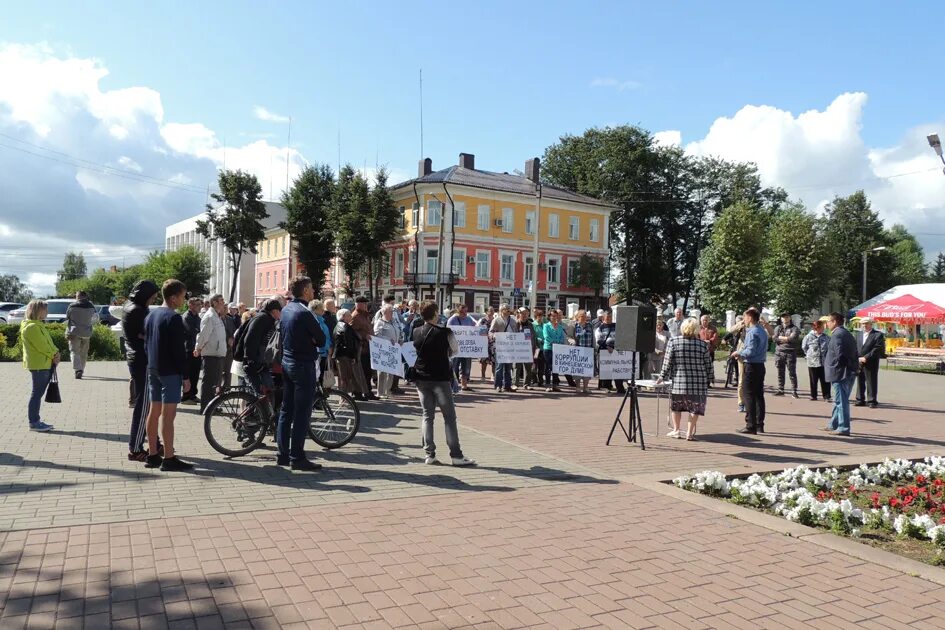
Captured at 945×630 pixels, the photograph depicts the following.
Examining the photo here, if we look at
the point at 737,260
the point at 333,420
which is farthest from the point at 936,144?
the point at 737,260

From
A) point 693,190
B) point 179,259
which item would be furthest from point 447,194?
point 179,259

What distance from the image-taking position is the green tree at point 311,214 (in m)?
58.5

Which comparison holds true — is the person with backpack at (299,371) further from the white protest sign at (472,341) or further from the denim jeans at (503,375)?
the denim jeans at (503,375)

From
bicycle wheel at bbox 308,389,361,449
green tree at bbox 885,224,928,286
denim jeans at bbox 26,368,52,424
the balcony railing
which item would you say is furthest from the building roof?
bicycle wheel at bbox 308,389,361,449

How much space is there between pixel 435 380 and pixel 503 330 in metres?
8.63

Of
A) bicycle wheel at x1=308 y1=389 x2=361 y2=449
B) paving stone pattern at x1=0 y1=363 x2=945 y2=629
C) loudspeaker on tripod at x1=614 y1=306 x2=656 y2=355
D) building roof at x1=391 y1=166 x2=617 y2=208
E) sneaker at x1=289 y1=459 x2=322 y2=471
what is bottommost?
paving stone pattern at x1=0 y1=363 x2=945 y2=629

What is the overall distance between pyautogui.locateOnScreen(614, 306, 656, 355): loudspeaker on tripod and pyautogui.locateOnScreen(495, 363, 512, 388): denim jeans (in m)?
6.42

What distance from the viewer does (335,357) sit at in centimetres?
1279

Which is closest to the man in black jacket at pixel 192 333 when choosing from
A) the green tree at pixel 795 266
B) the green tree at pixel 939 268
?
the green tree at pixel 795 266

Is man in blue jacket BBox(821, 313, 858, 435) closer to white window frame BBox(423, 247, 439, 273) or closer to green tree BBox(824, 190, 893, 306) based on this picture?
white window frame BBox(423, 247, 439, 273)

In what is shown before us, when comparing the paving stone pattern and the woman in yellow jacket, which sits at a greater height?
the woman in yellow jacket

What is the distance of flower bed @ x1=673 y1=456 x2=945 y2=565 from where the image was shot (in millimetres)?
5883

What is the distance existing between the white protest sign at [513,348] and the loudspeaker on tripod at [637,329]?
6401 mm

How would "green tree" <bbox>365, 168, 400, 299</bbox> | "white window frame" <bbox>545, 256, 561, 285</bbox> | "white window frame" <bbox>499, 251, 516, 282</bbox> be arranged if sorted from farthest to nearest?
1. "white window frame" <bbox>545, 256, 561, 285</bbox>
2. "white window frame" <bbox>499, 251, 516, 282</bbox>
3. "green tree" <bbox>365, 168, 400, 299</bbox>
